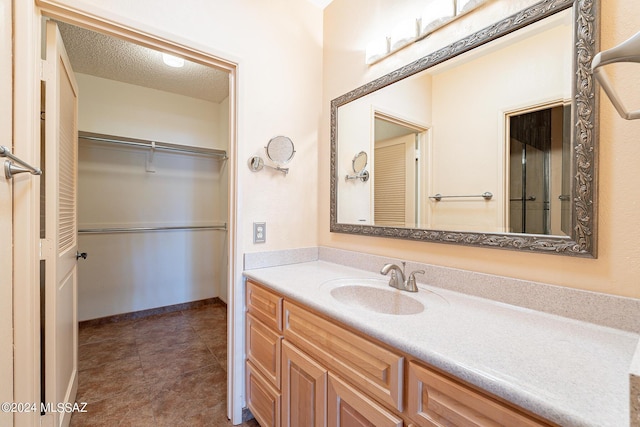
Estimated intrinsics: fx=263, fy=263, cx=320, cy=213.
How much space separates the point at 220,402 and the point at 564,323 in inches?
70.9

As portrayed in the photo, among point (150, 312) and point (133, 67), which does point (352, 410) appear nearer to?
point (150, 312)

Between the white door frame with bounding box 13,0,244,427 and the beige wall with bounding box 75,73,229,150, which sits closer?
the white door frame with bounding box 13,0,244,427

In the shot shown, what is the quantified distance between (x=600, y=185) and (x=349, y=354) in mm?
935

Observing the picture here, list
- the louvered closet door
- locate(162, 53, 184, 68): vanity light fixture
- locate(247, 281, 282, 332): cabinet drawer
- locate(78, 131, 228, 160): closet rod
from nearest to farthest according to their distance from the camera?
locate(247, 281, 282, 332): cabinet drawer, the louvered closet door, locate(162, 53, 184, 68): vanity light fixture, locate(78, 131, 228, 160): closet rod

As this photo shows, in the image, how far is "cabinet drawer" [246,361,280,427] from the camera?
122cm

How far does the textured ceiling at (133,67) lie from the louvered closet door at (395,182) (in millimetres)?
1598

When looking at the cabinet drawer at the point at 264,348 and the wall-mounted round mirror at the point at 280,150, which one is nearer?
the cabinet drawer at the point at 264,348

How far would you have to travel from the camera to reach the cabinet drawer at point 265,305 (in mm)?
1212

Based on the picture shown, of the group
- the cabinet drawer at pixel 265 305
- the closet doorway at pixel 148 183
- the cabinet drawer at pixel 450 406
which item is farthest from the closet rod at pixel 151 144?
the cabinet drawer at pixel 450 406

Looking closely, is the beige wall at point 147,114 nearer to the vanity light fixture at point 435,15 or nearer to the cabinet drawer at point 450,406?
the vanity light fixture at point 435,15

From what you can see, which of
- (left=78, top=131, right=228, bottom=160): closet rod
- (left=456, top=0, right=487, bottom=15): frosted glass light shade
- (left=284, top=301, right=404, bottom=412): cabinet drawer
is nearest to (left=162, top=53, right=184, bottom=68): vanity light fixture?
(left=78, top=131, right=228, bottom=160): closet rod

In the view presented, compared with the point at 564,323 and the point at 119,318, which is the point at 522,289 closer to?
the point at 564,323

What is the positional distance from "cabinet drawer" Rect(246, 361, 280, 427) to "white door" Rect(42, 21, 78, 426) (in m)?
0.84

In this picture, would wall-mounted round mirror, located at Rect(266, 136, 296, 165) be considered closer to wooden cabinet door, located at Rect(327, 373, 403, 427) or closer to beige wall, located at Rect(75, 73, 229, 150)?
wooden cabinet door, located at Rect(327, 373, 403, 427)
